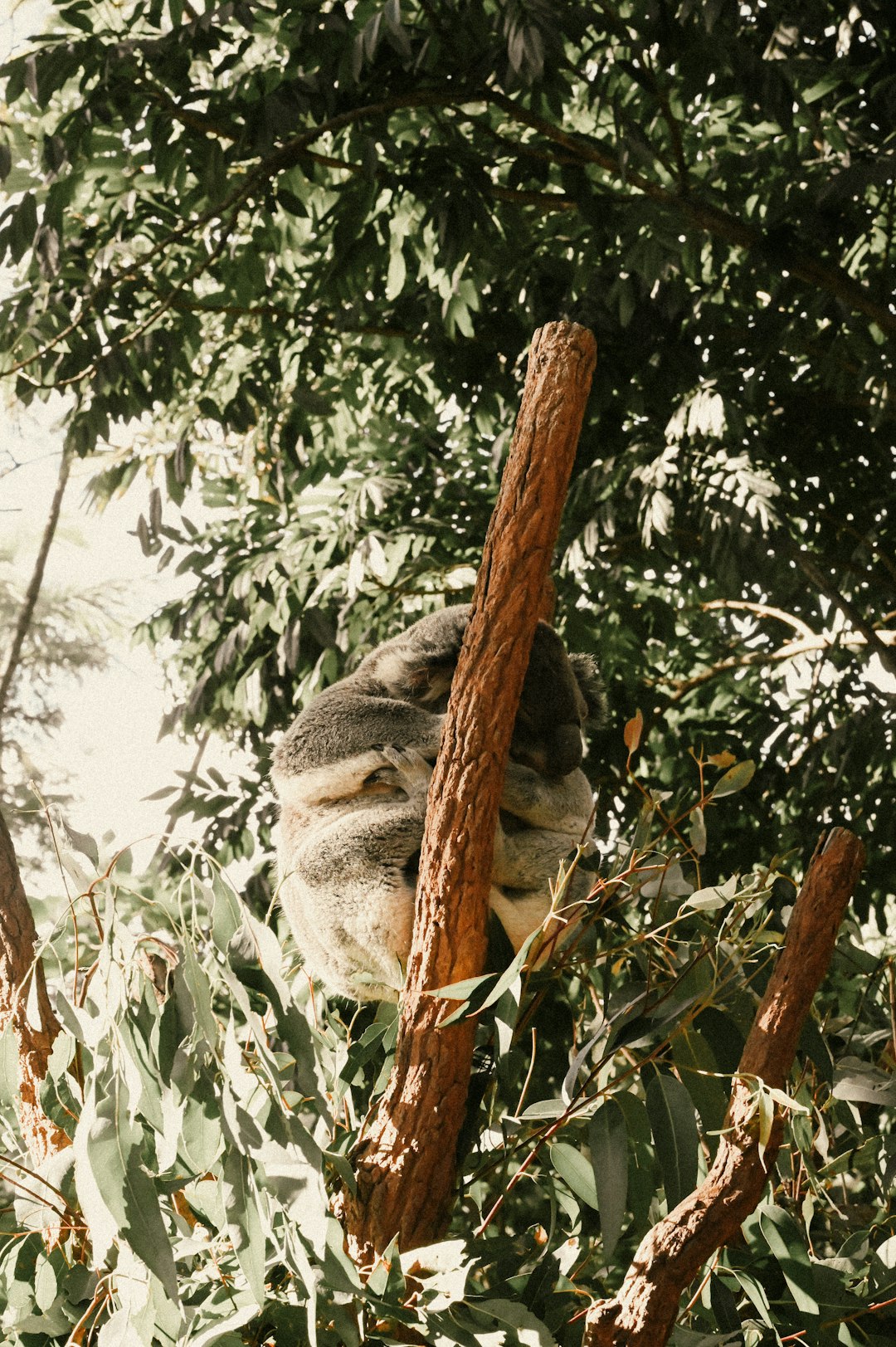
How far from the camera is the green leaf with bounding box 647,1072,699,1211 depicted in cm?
149

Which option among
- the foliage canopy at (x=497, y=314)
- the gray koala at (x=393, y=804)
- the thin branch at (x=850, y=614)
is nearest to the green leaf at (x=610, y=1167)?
the gray koala at (x=393, y=804)

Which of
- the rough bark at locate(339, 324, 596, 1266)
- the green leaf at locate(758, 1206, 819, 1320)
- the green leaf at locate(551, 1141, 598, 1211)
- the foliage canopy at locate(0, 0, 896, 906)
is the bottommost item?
the green leaf at locate(758, 1206, 819, 1320)

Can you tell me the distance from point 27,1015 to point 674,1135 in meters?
0.90

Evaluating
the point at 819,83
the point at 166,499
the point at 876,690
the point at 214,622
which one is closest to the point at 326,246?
the point at 166,499

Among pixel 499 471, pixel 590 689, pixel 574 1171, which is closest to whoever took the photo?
pixel 574 1171

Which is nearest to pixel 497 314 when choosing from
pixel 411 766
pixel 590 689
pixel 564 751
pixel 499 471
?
pixel 499 471

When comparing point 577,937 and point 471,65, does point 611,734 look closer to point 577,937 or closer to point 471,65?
point 471,65

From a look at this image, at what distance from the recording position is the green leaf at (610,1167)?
144cm

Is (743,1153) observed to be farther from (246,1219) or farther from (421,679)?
(421,679)

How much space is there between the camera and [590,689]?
2.23 metres

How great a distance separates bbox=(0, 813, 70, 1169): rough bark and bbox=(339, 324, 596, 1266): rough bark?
498 mm

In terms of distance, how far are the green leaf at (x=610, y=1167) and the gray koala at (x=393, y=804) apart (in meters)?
0.33

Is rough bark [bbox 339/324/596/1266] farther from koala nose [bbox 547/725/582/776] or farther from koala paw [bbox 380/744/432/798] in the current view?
koala nose [bbox 547/725/582/776]

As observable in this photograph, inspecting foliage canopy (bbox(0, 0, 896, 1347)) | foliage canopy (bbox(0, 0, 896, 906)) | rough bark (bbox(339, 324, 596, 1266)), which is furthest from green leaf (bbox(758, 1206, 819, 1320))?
foliage canopy (bbox(0, 0, 896, 906))
